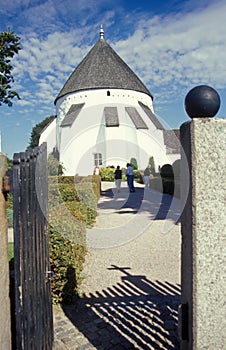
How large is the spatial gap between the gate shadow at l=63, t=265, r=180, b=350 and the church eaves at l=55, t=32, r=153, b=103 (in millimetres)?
26977

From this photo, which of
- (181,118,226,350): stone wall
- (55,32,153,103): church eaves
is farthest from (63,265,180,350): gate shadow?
(55,32,153,103): church eaves

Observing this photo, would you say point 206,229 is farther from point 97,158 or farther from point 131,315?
point 97,158

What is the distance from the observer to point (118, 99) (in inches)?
1151

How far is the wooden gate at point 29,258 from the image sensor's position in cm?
160

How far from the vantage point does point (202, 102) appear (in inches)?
71.7

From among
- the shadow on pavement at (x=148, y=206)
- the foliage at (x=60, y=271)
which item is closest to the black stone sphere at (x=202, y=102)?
the foliage at (x=60, y=271)

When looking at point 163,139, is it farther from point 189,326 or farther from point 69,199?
point 189,326

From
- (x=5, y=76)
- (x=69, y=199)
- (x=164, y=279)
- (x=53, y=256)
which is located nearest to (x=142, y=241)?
(x=164, y=279)

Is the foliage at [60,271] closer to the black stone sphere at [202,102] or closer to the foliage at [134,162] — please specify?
the black stone sphere at [202,102]

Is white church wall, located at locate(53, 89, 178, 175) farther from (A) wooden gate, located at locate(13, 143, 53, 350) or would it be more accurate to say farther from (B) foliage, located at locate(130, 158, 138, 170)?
(A) wooden gate, located at locate(13, 143, 53, 350)

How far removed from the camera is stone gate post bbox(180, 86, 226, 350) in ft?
5.90

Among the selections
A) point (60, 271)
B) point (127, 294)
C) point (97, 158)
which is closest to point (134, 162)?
point (97, 158)

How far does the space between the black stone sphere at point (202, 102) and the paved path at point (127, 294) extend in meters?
2.22

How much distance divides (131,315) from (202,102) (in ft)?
8.56
